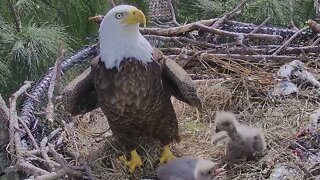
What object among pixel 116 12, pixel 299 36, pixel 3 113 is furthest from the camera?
pixel 299 36

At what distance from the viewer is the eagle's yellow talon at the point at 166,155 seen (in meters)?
3.25

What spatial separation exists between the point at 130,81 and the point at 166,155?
1.57 ft

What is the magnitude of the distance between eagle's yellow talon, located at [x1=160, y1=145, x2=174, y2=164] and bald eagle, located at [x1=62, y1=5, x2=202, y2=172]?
5.7 inches

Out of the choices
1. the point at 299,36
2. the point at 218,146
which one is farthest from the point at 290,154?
the point at 299,36

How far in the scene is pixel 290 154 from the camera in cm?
303

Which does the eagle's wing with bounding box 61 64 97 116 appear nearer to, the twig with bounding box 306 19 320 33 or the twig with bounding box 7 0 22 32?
the twig with bounding box 7 0 22 32

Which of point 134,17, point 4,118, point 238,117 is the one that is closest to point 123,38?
point 134,17

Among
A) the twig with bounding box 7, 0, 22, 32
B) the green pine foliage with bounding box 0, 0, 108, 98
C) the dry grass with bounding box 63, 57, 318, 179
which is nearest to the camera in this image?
the dry grass with bounding box 63, 57, 318, 179

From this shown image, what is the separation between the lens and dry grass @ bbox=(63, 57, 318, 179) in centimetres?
310

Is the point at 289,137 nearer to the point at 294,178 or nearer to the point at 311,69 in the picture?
the point at 294,178

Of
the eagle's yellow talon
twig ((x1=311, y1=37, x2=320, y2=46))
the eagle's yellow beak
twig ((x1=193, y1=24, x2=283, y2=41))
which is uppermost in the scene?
the eagle's yellow beak

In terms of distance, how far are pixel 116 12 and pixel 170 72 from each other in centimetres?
38

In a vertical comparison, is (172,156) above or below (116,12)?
below

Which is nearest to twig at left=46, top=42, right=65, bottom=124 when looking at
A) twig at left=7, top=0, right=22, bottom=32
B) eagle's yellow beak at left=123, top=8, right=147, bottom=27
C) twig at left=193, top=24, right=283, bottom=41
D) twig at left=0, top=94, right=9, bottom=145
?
twig at left=0, top=94, right=9, bottom=145
